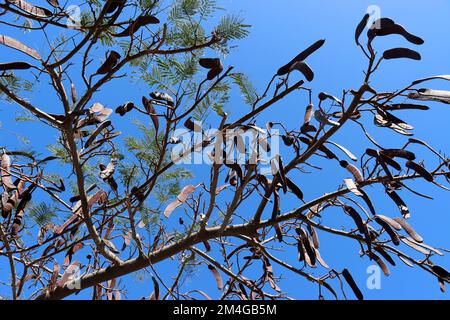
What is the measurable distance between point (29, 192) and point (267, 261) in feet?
2.38

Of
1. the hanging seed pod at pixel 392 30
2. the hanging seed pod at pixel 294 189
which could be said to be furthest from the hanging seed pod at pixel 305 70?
the hanging seed pod at pixel 294 189

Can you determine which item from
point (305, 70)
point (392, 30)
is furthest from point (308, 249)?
point (392, 30)

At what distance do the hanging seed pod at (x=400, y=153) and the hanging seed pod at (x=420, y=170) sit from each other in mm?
21

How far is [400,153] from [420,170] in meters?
0.07

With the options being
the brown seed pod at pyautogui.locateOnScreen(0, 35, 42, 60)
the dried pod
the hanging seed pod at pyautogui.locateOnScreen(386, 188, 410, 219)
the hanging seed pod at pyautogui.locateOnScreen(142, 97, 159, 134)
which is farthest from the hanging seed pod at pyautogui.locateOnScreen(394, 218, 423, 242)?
the brown seed pod at pyautogui.locateOnScreen(0, 35, 42, 60)

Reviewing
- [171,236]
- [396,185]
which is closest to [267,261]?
[171,236]

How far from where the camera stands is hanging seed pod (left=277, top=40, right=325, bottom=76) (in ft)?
3.53

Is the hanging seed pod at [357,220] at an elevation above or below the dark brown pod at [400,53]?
below

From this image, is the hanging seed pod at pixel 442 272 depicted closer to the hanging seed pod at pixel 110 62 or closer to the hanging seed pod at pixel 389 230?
the hanging seed pod at pixel 389 230

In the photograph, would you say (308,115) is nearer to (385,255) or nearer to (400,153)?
(400,153)

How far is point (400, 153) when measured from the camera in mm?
1162

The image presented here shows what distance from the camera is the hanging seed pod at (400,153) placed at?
3.77 feet
